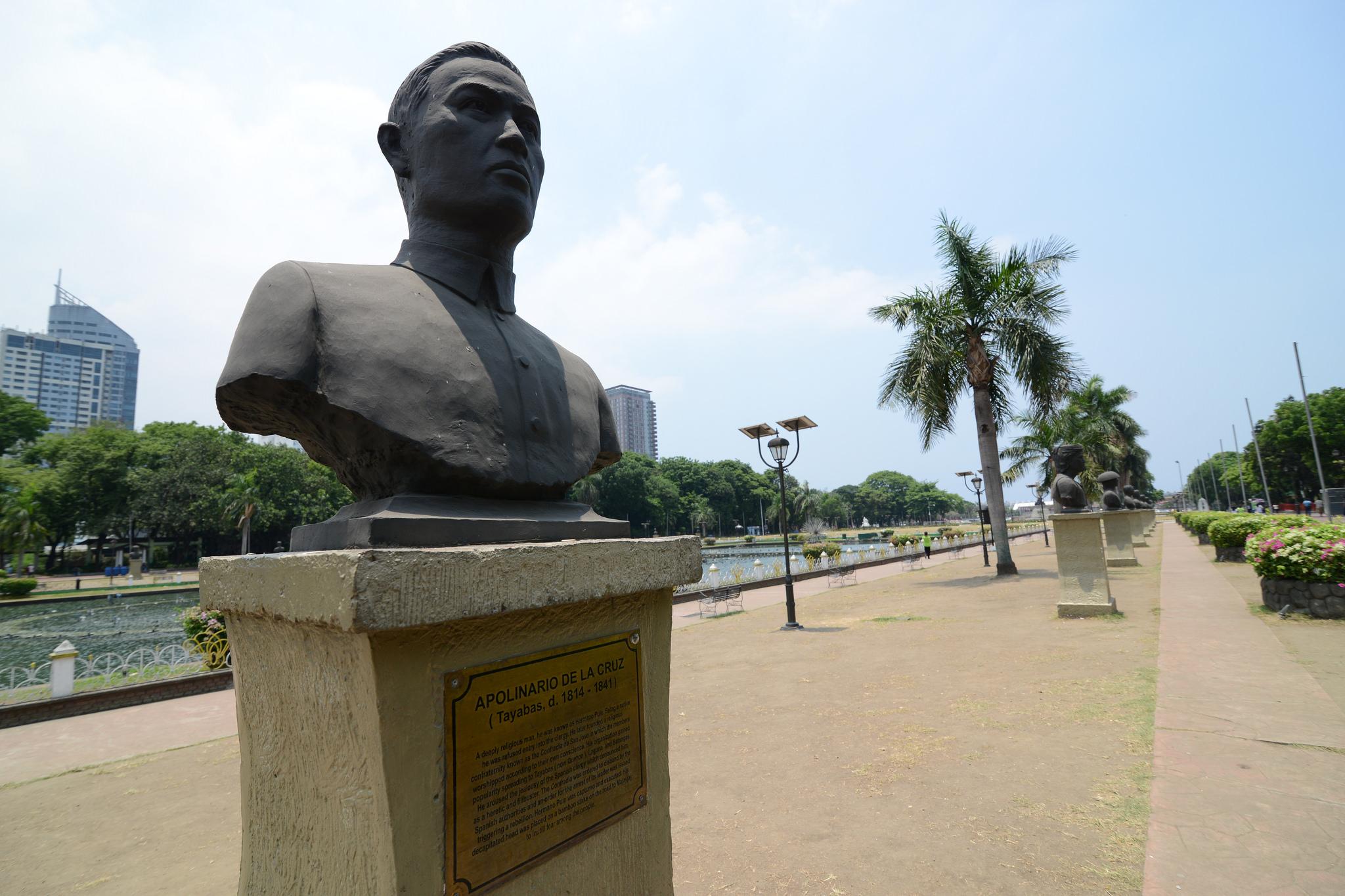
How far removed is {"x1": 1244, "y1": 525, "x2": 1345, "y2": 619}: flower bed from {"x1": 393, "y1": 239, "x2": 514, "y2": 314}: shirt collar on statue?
1214 cm

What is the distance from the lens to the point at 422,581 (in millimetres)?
1556

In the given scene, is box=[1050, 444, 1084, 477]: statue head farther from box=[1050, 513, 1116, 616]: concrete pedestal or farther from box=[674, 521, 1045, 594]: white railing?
box=[674, 521, 1045, 594]: white railing

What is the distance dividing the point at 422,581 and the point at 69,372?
15356 cm

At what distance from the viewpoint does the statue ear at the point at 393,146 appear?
2527 millimetres

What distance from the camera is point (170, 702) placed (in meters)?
8.85

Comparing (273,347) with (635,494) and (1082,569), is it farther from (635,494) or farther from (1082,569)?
(635,494)

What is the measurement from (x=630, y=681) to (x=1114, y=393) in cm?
3999

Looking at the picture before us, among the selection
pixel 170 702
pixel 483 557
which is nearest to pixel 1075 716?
pixel 483 557

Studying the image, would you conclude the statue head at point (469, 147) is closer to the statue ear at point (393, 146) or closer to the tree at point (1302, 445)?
the statue ear at point (393, 146)

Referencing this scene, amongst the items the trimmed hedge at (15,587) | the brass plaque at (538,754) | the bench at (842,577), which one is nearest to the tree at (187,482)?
the trimmed hedge at (15,587)

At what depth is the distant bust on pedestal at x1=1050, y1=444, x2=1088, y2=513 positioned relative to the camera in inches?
474

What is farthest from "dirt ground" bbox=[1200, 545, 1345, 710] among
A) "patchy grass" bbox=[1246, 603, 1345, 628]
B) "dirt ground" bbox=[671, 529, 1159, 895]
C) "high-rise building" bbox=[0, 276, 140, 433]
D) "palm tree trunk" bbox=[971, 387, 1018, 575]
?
"high-rise building" bbox=[0, 276, 140, 433]

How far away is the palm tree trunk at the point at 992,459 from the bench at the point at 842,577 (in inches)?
164

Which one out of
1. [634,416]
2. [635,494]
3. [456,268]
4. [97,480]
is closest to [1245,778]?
[456,268]
